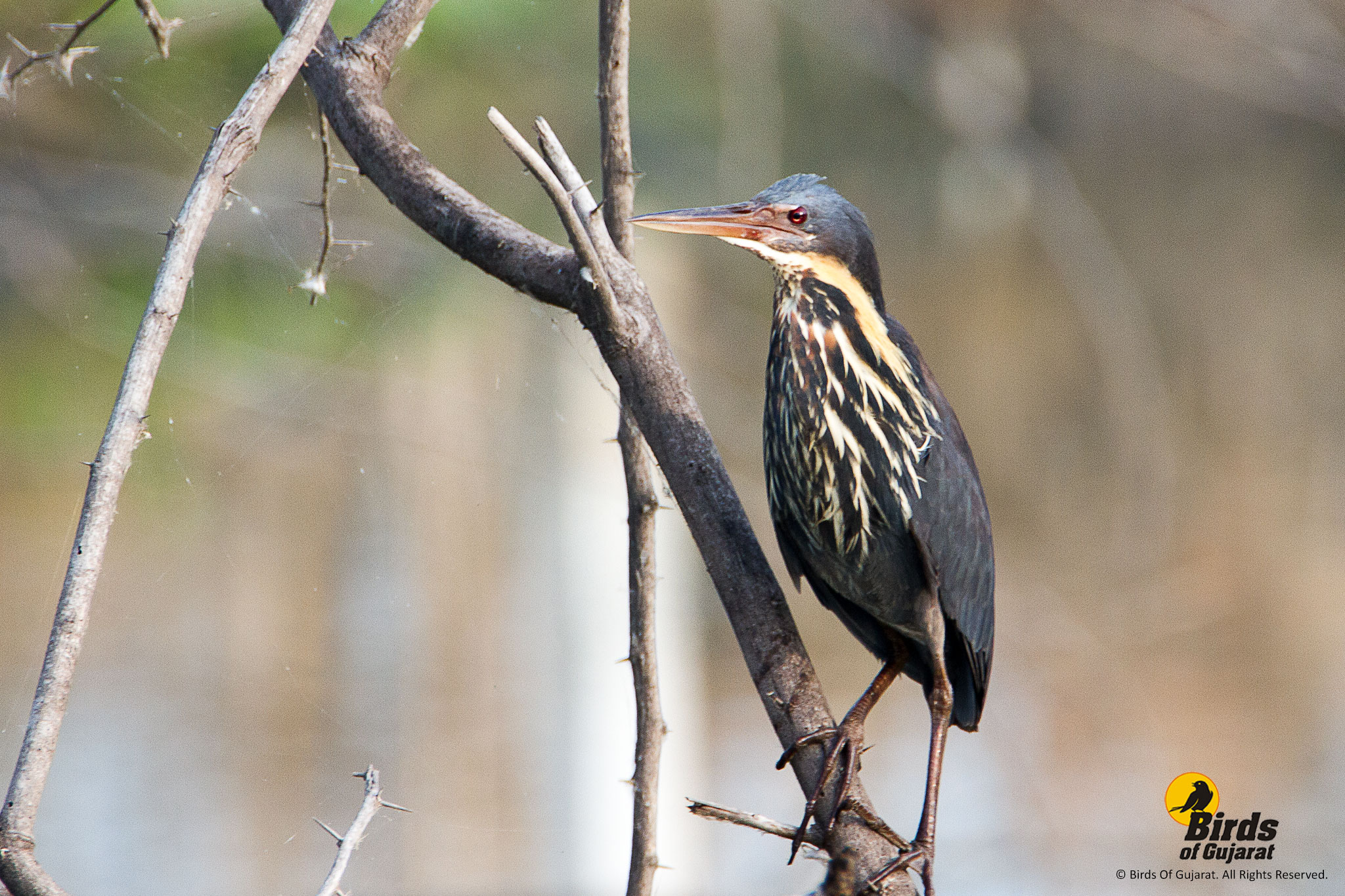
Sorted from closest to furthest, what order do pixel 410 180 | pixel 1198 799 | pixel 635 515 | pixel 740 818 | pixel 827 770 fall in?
1. pixel 740 818
2. pixel 827 770
3. pixel 410 180
4. pixel 635 515
5. pixel 1198 799

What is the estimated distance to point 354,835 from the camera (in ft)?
2.48

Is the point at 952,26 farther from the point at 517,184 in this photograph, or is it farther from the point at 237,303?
the point at 237,303

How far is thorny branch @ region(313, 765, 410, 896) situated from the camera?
→ 27.8 inches

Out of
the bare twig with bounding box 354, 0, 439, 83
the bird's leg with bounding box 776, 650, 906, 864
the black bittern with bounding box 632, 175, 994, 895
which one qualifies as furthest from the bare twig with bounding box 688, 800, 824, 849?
the bare twig with bounding box 354, 0, 439, 83

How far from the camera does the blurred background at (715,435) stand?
2.73 metres

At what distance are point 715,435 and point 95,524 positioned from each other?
3.08 meters

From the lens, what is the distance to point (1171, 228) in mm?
4160

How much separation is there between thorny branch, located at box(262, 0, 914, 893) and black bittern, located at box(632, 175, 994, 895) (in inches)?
5.4

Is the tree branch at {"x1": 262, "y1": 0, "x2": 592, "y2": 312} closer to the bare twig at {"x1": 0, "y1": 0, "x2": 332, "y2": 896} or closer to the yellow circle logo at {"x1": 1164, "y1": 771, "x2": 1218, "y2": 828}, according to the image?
the bare twig at {"x1": 0, "y1": 0, "x2": 332, "y2": 896}

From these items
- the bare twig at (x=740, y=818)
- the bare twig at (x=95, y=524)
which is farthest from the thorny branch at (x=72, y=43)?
the bare twig at (x=740, y=818)

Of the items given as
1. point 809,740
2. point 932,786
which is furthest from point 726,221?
point 932,786

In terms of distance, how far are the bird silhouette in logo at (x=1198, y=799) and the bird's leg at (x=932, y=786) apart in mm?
872

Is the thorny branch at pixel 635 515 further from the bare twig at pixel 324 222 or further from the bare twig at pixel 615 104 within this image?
the bare twig at pixel 324 222

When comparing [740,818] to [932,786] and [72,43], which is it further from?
[72,43]
